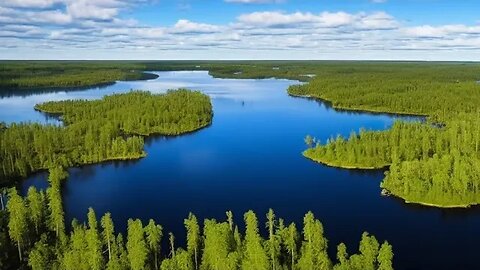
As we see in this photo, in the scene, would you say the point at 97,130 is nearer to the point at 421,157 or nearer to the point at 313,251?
the point at 421,157

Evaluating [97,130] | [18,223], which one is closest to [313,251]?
[18,223]

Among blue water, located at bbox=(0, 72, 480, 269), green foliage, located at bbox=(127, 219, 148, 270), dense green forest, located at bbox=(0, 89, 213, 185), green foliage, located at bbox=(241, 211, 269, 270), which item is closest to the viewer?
green foliage, located at bbox=(241, 211, 269, 270)

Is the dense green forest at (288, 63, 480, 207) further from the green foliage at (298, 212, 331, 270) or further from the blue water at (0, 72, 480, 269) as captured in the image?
the green foliage at (298, 212, 331, 270)

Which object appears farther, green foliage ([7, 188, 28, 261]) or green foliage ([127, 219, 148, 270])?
green foliage ([7, 188, 28, 261])

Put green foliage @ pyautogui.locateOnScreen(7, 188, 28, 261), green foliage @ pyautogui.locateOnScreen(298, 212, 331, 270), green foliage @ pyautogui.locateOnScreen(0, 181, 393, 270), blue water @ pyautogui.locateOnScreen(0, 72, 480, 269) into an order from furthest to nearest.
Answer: blue water @ pyautogui.locateOnScreen(0, 72, 480, 269) < green foliage @ pyautogui.locateOnScreen(7, 188, 28, 261) < green foliage @ pyautogui.locateOnScreen(298, 212, 331, 270) < green foliage @ pyautogui.locateOnScreen(0, 181, 393, 270)

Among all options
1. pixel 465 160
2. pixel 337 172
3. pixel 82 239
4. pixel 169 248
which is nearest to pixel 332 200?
pixel 337 172

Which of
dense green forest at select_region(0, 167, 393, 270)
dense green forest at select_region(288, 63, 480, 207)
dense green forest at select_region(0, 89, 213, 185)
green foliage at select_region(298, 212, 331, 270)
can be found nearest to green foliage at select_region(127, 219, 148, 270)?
dense green forest at select_region(0, 167, 393, 270)

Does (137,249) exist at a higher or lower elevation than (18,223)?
lower
